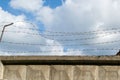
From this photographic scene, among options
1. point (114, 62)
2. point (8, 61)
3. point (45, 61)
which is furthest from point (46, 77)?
point (114, 62)

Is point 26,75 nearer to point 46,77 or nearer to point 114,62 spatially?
point 46,77

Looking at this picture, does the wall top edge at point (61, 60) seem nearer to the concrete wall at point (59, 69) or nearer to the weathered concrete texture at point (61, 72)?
the concrete wall at point (59, 69)

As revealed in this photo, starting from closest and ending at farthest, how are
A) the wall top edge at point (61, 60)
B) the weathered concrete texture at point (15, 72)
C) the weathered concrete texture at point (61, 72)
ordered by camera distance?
the wall top edge at point (61, 60), the weathered concrete texture at point (61, 72), the weathered concrete texture at point (15, 72)

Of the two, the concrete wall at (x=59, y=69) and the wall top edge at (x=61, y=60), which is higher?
the wall top edge at (x=61, y=60)

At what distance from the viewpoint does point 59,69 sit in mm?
18516

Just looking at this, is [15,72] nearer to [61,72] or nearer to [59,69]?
[59,69]

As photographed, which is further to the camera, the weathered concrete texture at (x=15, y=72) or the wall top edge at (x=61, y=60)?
the weathered concrete texture at (x=15, y=72)

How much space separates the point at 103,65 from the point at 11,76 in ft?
15.4

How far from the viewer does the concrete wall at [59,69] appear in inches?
709

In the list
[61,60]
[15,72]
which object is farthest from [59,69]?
[15,72]

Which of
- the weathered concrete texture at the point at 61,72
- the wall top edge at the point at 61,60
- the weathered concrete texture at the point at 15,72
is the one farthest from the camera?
the weathered concrete texture at the point at 15,72

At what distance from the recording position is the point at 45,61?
18562 millimetres

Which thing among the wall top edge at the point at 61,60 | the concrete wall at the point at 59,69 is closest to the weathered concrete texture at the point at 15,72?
the concrete wall at the point at 59,69

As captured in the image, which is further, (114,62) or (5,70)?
(5,70)
